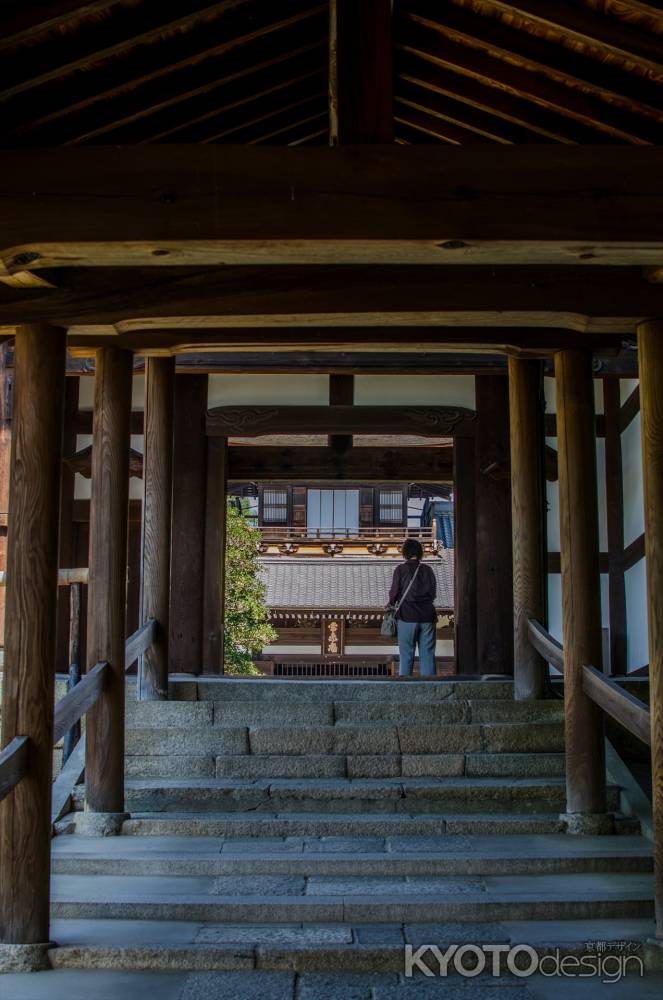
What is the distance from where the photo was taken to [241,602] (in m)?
11.4

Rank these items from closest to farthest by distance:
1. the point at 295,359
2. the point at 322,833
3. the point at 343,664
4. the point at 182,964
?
the point at 182,964, the point at 322,833, the point at 295,359, the point at 343,664

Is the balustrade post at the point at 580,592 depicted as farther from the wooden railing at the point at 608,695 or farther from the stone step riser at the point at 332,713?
the stone step riser at the point at 332,713

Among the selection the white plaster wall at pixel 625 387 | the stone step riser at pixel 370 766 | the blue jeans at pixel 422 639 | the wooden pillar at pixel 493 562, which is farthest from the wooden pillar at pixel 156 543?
the white plaster wall at pixel 625 387

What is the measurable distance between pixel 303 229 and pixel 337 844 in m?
3.17

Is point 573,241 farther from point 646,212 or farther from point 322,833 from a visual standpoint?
point 322,833

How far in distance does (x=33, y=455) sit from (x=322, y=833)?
2.55m

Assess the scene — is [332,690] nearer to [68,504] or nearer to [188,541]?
[188,541]

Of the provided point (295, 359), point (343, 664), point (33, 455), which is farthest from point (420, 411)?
point (343, 664)

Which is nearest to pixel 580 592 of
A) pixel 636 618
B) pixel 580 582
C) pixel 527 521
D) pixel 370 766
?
pixel 580 582

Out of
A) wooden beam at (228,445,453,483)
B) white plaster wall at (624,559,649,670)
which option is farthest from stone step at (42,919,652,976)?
wooden beam at (228,445,453,483)

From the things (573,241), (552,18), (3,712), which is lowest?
(3,712)

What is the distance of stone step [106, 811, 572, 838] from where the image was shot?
572 cm

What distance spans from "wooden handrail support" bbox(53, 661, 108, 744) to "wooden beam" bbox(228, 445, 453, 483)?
4949 mm

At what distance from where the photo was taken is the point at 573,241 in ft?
13.1
